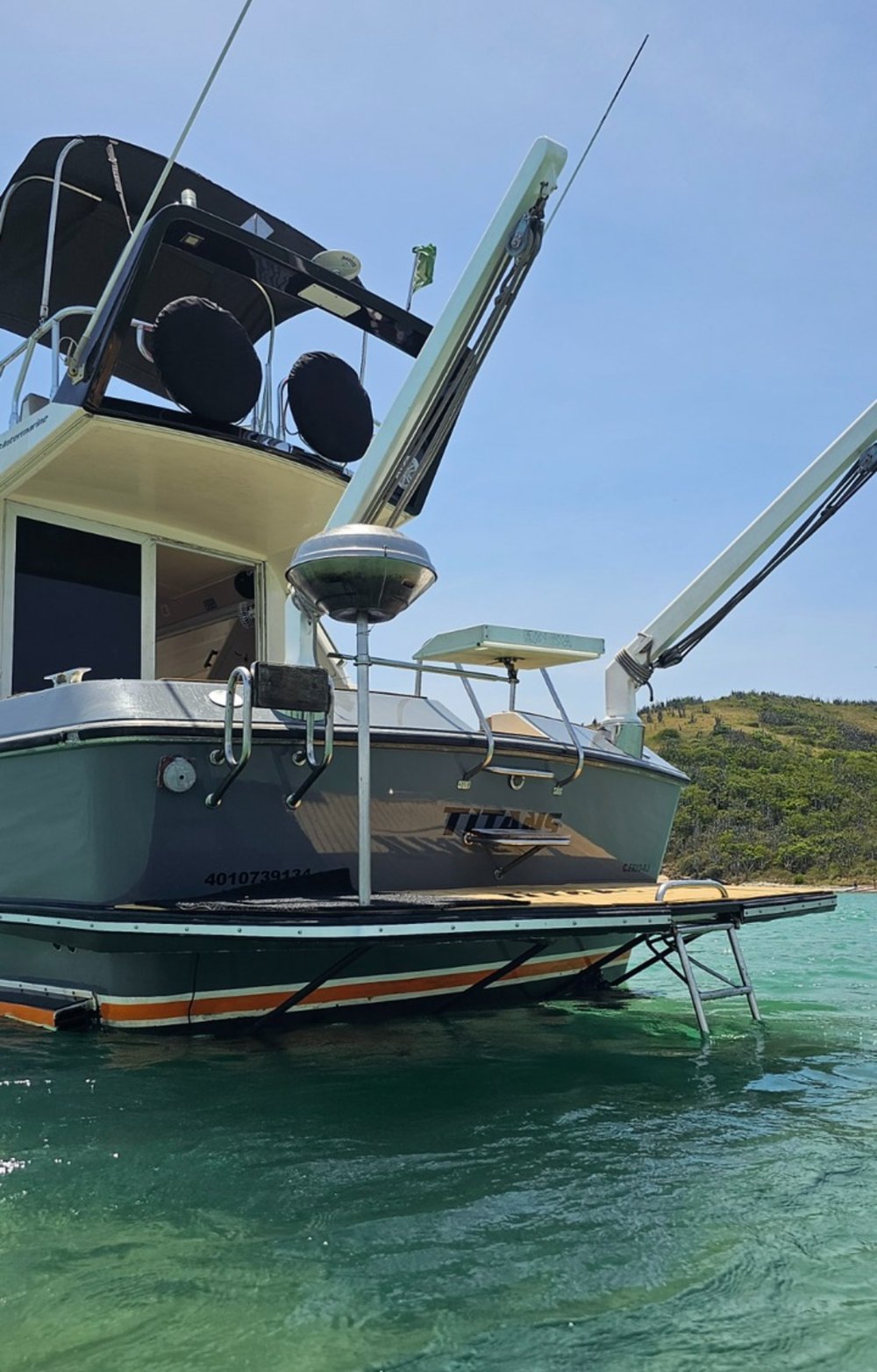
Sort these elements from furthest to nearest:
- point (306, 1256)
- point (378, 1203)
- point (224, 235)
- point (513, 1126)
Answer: point (224, 235)
point (513, 1126)
point (378, 1203)
point (306, 1256)

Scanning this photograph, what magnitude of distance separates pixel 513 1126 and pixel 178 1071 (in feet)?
4.85

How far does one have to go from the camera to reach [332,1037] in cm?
523

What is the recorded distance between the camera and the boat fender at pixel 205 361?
6.14 m

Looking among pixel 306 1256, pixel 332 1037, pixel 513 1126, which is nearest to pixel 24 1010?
pixel 332 1037

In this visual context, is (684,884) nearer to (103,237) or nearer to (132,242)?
(132,242)

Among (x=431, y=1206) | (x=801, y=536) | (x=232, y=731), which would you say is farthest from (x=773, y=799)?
(x=431, y=1206)

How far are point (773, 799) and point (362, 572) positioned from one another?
36.5m

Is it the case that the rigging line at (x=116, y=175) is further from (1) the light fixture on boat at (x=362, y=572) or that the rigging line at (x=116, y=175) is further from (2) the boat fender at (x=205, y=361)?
(1) the light fixture on boat at (x=362, y=572)

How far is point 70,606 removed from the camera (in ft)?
21.4

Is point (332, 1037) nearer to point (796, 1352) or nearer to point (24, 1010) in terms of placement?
point (24, 1010)

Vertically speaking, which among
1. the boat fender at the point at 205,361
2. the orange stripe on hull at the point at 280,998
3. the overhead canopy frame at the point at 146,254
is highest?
the overhead canopy frame at the point at 146,254

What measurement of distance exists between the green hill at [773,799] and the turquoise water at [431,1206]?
2997 centimetres

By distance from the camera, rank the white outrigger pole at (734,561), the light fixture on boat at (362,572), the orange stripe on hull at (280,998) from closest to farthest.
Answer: the light fixture on boat at (362,572)
the orange stripe on hull at (280,998)
the white outrigger pole at (734,561)

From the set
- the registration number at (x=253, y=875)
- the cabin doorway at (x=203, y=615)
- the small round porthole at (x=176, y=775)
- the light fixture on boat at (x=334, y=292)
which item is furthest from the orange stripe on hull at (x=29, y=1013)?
the light fixture on boat at (x=334, y=292)
